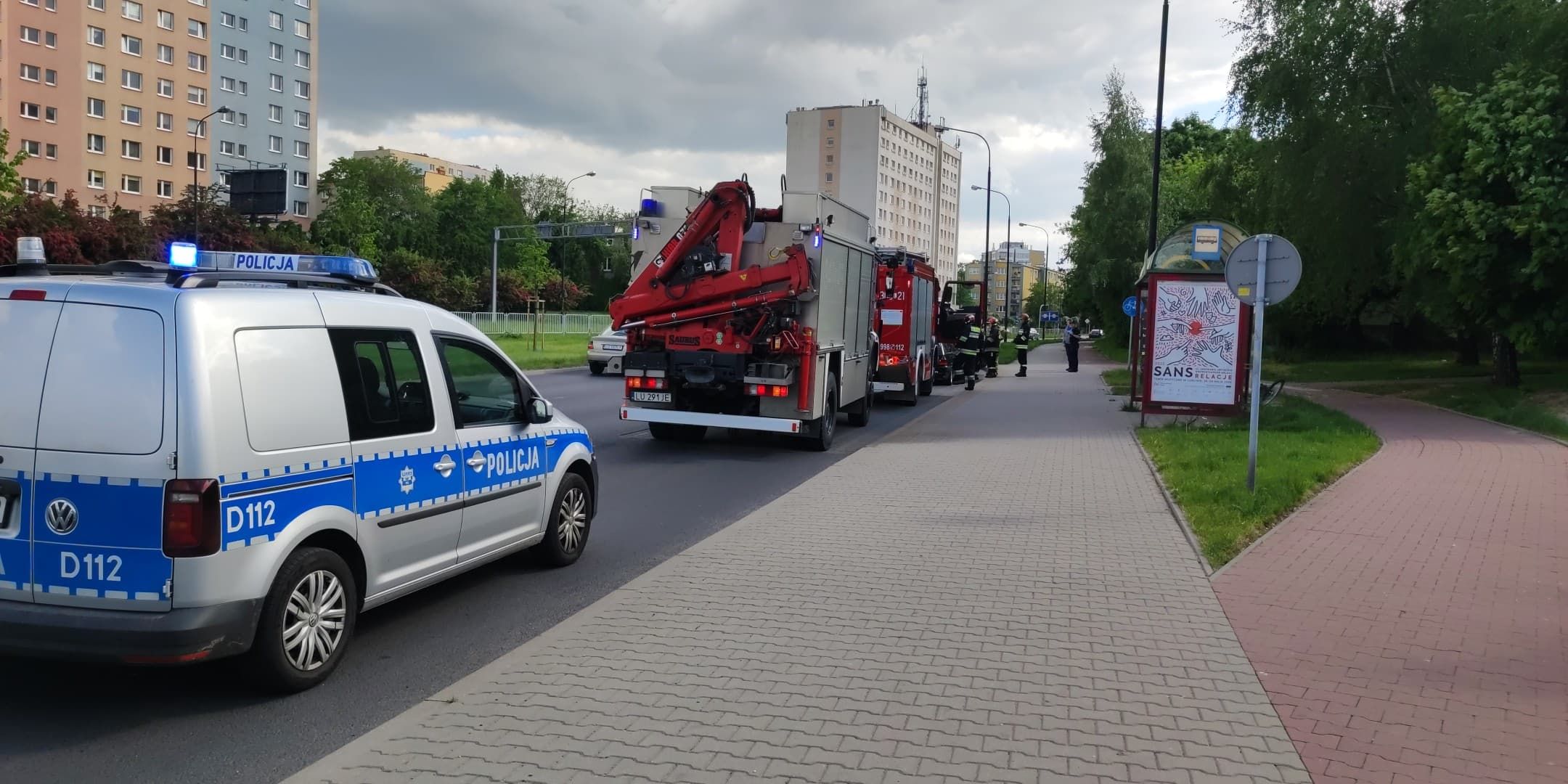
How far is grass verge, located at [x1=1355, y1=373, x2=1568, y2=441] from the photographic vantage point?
1773cm

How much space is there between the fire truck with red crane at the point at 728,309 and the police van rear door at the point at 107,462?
9100mm

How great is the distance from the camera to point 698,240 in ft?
44.9

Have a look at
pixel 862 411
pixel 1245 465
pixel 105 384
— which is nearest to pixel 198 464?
pixel 105 384

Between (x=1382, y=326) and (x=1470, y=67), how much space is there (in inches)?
915

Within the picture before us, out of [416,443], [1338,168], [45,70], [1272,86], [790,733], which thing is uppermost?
[45,70]

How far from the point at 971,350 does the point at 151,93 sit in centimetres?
6840

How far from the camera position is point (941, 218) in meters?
153

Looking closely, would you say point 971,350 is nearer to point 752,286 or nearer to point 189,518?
point 752,286

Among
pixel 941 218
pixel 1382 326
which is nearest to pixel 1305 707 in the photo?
pixel 1382 326

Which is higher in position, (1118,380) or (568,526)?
(1118,380)

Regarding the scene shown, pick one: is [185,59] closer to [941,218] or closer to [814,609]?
[814,609]

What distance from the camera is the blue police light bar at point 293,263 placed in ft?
19.1

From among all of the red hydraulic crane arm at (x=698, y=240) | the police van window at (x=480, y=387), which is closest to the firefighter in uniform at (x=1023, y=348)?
the red hydraulic crane arm at (x=698, y=240)

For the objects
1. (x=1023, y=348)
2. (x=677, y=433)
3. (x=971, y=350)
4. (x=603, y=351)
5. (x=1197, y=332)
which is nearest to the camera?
(x=677, y=433)
